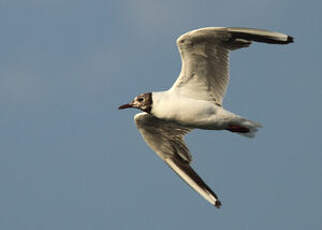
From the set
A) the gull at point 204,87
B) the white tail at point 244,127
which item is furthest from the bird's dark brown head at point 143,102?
the white tail at point 244,127

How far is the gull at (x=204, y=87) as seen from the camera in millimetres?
13312

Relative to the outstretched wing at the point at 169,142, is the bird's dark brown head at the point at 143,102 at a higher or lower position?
higher

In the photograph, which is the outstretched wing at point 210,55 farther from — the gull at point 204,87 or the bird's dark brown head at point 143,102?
the bird's dark brown head at point 143,102

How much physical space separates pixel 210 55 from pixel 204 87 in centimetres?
65

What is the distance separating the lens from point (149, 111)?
1381 centimetres

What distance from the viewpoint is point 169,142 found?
1531cm

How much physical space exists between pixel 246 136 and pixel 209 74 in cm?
132

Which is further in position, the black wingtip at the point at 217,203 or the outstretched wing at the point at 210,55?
the black wingtip at the point at 217,203

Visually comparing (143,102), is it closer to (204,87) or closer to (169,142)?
(204,87)

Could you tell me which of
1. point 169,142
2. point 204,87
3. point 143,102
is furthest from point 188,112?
point 169,142

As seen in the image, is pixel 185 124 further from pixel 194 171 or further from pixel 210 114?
pixel 194 171

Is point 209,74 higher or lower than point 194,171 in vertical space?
higher

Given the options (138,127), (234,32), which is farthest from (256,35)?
(138,127)

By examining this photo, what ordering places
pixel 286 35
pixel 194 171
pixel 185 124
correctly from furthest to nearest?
pixel 194 171, pixel 185 124, pixel 286 35
